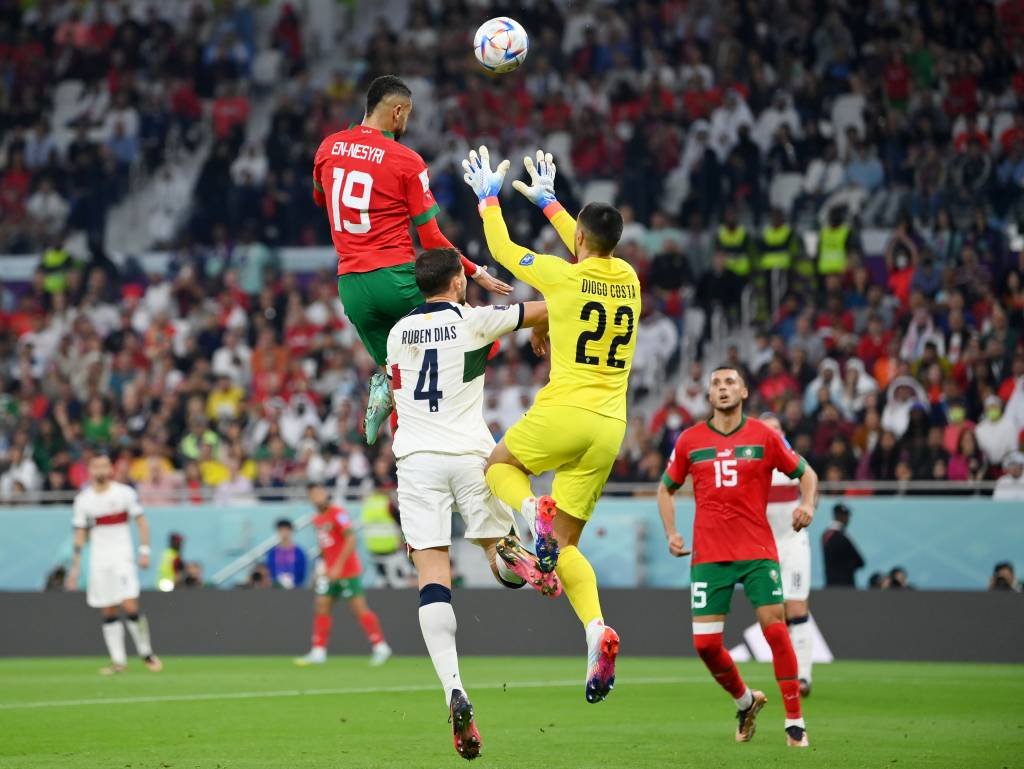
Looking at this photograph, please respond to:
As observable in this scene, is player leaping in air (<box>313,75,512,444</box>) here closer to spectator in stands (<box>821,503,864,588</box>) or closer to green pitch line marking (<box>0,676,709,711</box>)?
green pitch line marking (<box>0,676,709,711</box>)

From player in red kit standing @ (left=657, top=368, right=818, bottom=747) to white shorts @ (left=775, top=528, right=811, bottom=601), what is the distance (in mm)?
3050

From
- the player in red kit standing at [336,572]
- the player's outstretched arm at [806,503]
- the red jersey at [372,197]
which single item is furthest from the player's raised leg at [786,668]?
the player in red kit standing at [336,572]

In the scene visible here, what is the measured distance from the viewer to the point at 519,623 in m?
21.3

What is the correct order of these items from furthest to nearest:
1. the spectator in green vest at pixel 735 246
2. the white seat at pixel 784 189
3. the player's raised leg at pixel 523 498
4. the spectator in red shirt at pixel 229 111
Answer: the spectator in red shirt at pixel 229 111, the white seat at pixel 784 189, the spectator in green vest at pixel 735 246, the player's raised leg at pixel 523 498

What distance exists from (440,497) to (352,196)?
188 cm

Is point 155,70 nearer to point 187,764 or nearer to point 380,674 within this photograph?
point 380,674

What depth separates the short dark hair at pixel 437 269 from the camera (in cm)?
970

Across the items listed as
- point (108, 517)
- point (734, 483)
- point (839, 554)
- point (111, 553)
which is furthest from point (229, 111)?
point (734, 483)

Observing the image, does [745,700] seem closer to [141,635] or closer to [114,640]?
[141,635]

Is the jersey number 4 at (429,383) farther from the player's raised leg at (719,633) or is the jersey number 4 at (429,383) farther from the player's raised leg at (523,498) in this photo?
the player's raised leg at (719,633)

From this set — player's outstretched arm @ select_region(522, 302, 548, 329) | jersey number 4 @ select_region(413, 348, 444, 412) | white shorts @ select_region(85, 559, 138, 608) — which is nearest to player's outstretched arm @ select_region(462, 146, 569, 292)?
player's outstretched arm @ select_region(522, 302, 548, 329)

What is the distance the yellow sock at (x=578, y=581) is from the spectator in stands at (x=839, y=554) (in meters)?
9.77

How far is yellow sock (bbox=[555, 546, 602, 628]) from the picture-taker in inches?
387

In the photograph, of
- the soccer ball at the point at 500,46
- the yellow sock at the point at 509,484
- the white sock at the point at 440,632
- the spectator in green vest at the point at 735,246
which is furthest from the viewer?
the spectator in green vest at the point at 735,246
